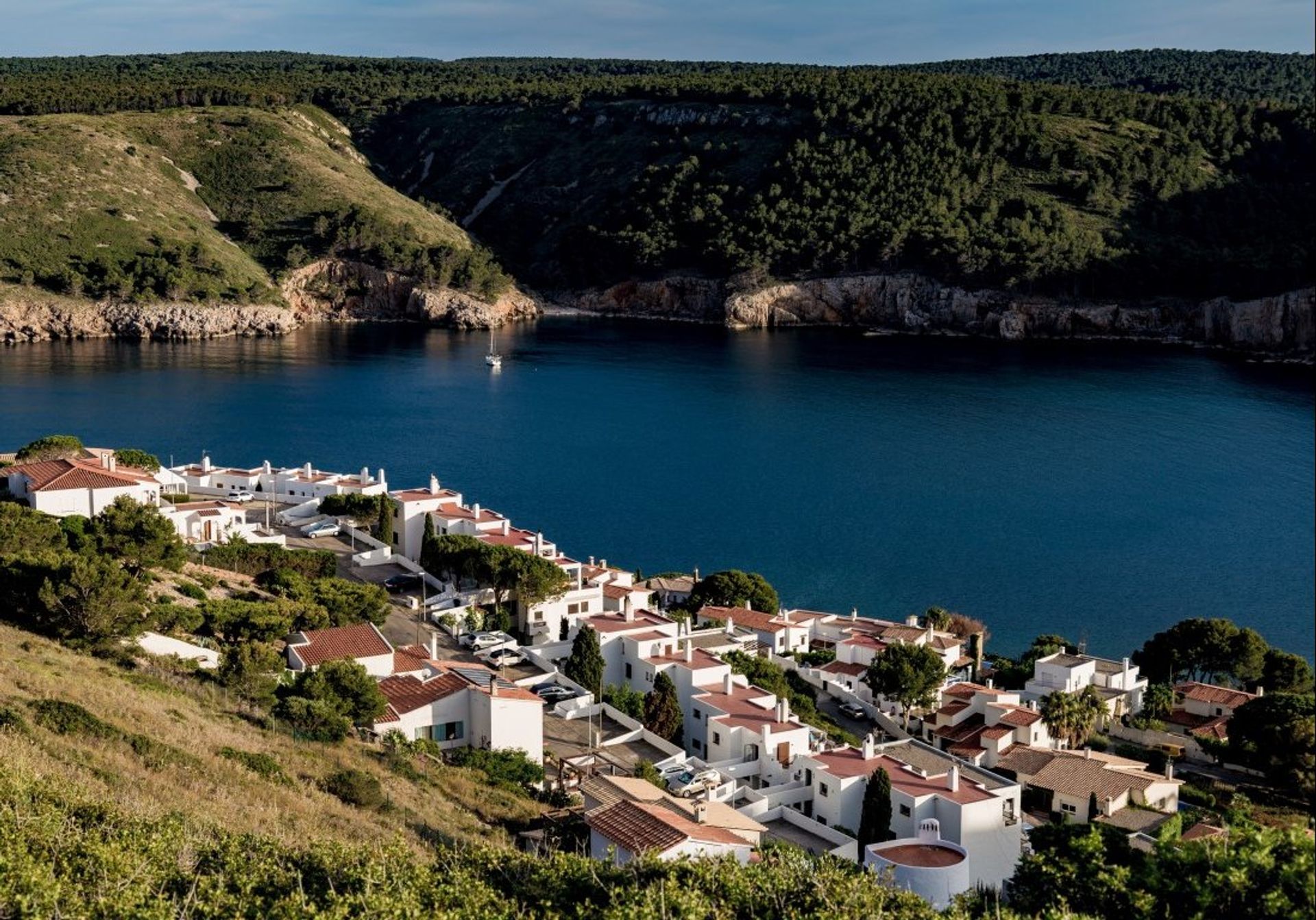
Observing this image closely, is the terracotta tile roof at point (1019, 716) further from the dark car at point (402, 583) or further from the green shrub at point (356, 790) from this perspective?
the green shrub at point (356, 790)

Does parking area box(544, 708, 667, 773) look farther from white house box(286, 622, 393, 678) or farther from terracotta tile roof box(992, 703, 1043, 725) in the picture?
terracotta tile roof box(992, 703, 1043, 725)

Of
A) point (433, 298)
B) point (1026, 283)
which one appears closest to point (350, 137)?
point (433, 298)

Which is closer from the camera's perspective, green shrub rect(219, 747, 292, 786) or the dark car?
green shrub rect(219, 747, 292, 786)

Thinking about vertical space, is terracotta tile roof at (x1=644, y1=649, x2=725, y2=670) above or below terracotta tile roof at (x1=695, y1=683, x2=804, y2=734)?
Result: above

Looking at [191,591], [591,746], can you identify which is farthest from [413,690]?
[191,591]

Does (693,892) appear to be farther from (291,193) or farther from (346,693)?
(291,193)

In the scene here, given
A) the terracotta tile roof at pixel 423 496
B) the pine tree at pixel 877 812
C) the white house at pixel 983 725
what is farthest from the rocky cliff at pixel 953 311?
the pine tree at pixel 877 812

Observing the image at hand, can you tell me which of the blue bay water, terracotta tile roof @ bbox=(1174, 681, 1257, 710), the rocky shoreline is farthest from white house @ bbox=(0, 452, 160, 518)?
the rocky shoreline
